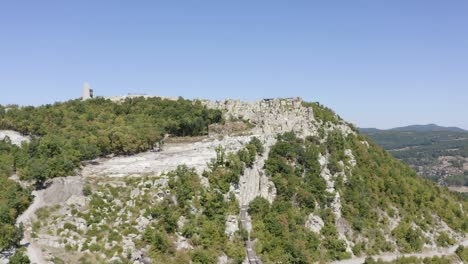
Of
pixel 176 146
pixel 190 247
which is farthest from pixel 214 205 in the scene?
pixel 176 146

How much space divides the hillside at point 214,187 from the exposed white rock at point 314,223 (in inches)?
8.9

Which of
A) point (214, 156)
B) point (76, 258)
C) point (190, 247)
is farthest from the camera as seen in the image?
point (214, 156)

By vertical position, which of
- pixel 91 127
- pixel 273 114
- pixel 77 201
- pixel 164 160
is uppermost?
pixel 273 114

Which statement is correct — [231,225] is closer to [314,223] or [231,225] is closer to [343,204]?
[314,223]

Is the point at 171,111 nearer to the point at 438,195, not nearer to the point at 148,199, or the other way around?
the point at 148,199

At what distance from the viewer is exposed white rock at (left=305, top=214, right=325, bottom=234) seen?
65150mm

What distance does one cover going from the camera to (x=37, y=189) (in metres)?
55.5

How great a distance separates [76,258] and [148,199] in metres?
12.5

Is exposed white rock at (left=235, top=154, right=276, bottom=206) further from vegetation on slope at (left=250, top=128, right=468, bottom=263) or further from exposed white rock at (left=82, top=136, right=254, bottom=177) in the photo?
exposed white rock at (left=82, top=136, right=254, bottom=177)

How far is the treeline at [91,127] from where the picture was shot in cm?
6109

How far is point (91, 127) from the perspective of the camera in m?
75.2

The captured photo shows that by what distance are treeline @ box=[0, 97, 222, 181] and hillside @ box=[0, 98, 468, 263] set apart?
0.82 ft

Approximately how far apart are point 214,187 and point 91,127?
2988 centimetres

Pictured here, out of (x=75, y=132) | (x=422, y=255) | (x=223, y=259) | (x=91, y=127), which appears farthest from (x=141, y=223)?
(x=422, y=255)
